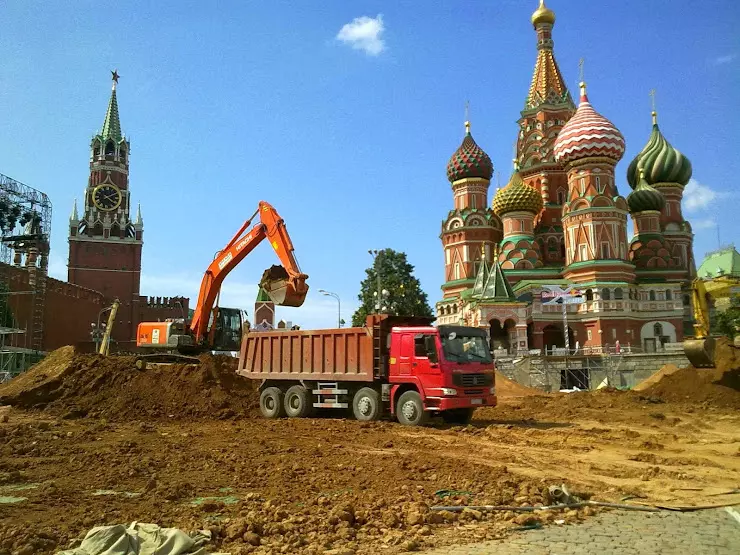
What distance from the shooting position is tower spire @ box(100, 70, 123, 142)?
8344 cm

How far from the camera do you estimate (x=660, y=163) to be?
2240 inches

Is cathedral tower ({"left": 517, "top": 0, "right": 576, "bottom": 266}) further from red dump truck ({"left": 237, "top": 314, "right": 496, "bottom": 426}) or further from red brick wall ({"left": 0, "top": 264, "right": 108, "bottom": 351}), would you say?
red dump truck ({"left": 237, "top": 314, "right": 496, "bottom": 426})

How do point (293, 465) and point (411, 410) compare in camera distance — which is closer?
point (293, 465)

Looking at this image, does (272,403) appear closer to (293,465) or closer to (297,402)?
(297,402)

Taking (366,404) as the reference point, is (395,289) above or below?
above

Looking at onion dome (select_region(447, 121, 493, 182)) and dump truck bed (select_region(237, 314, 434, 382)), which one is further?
onion dome (select_region(447, 121, 493, 182))

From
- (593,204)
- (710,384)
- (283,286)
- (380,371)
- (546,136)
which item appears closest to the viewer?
(380,371)

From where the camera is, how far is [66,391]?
19.2 meters

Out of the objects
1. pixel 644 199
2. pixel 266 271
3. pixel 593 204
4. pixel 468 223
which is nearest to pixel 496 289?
pixel 593 204

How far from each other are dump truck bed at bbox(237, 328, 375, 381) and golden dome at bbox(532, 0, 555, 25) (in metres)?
55.2

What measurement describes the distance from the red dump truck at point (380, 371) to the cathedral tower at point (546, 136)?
39.4 m

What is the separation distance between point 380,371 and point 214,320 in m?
8.17

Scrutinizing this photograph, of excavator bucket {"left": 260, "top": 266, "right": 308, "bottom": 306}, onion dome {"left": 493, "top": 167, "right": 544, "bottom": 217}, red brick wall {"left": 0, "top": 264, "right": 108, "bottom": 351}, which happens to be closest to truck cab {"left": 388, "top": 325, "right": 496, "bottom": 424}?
excavator bucket {"left": 260, "top": 266, "right": 308, "bottom": 306}

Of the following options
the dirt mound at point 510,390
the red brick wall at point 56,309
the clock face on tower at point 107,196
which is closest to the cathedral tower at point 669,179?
the dirt mound at point 510,390
